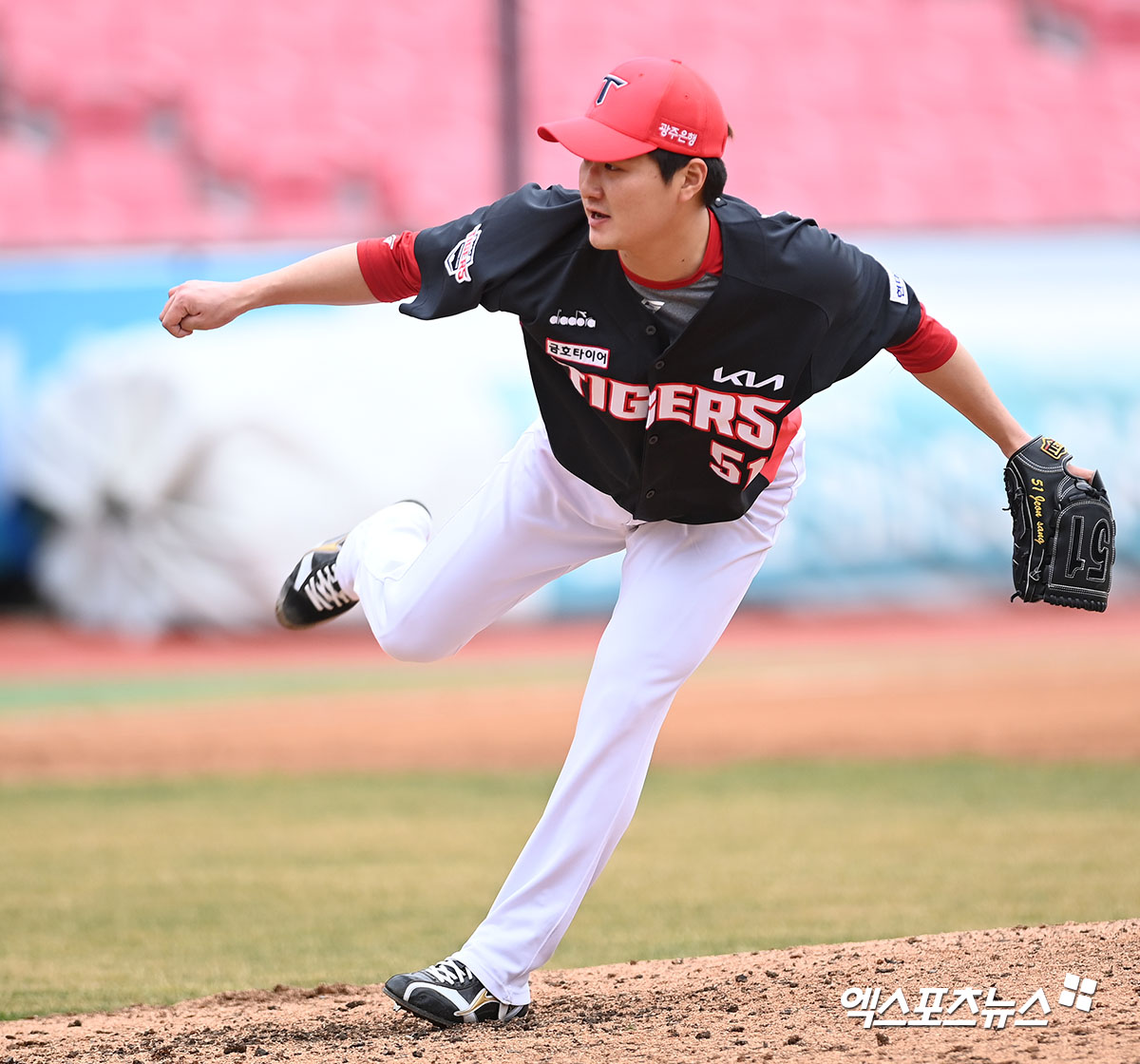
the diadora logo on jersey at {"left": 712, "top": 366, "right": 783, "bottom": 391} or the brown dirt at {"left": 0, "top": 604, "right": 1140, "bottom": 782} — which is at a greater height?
the diadora logo on jersey at {"left": 712, "top": 366, "right": 783, "bottom": 391}

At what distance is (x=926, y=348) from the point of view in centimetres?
317

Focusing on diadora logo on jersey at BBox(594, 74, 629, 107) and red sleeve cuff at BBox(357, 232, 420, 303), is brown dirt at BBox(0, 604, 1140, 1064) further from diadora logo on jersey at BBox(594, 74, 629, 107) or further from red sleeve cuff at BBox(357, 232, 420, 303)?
diadora logo on jersey at BBox(594, 74, 629, 107)

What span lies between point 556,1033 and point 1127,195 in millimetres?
15921

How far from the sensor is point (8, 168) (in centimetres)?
1591

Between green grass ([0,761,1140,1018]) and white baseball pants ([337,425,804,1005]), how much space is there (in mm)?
1113

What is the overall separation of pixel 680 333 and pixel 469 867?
10.8 feet

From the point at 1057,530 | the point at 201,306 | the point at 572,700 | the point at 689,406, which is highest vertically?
the point at 201,306

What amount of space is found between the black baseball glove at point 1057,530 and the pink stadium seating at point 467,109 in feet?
43.0

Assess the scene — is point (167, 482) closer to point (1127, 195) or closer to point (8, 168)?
point (8, 168)

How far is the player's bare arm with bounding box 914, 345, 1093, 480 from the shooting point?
3205 mm

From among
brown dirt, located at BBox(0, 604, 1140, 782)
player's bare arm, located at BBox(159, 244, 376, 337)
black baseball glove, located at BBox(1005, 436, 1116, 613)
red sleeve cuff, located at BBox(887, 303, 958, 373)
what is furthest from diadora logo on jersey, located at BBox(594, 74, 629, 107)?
brown dirt, located at BBox(0, 604, 1140, 782)

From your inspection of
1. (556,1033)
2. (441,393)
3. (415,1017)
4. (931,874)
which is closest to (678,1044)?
(556,1033)

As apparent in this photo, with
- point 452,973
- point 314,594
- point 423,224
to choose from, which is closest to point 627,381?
point 452,973

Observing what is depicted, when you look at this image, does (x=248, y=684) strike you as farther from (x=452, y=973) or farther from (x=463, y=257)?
(x=463, y=257)
